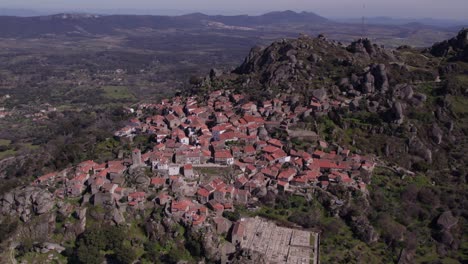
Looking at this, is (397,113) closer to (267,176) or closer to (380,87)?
(380,87)

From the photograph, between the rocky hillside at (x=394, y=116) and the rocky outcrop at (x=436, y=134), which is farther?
the rocky outcrop at (x=436, y=134)

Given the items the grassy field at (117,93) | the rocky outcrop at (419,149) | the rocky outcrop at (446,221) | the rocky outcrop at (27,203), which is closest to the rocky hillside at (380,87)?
the rocky outcrop at (419,149)

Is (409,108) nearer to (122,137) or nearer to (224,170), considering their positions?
Result: (224,170)

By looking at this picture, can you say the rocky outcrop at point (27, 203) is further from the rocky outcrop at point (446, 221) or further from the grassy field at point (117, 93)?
the grassy field at point (117, 93)

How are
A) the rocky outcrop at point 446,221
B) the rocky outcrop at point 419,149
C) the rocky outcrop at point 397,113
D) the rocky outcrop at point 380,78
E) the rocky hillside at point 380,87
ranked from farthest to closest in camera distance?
the rocky outcrop at point 380,78, the rocky outcrop at point 397,113, the rocky hillside at point 380,87, the rocky outcrop at point 419,149, the rocky outcrop at point 446,221

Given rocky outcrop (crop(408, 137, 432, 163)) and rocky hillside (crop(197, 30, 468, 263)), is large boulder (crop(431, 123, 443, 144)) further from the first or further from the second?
rocky outcrop (crop(408, 137, 432, 163))

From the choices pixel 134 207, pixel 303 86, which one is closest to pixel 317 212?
pixel 134 207
